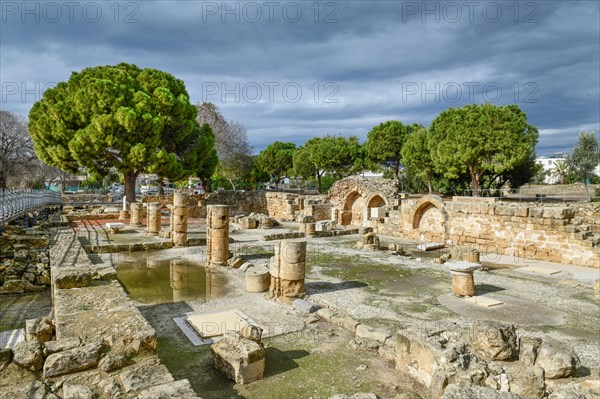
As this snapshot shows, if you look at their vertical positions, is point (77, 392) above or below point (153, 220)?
below

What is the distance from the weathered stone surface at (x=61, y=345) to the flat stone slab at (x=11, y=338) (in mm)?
3357

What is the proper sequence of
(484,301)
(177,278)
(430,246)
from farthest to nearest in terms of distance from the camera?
(430,246) < (177,278) < (484,301)

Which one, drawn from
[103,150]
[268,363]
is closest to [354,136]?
[103,150]

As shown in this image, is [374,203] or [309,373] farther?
[374,203]

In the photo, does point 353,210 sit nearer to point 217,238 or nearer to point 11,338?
point 217,238

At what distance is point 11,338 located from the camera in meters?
8.27

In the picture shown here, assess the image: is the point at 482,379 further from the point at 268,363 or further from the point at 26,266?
the point at 26,266

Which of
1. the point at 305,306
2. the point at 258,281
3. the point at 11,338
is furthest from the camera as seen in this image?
the point at 258,281

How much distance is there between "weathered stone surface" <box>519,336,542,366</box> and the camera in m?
5.57

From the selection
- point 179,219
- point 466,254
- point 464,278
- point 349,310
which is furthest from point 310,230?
point 349,310

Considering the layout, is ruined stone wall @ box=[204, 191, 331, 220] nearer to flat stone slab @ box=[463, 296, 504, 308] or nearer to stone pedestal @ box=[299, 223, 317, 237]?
stone pedestal @ box=[299, 223, 317, 237]

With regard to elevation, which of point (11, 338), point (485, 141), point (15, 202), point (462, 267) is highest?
point (485, 141)

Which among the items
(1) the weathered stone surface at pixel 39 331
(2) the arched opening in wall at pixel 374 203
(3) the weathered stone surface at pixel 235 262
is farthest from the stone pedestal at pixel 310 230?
(1) the weathered stone surface at pixel 39 331

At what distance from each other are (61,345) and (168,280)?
234 inches
